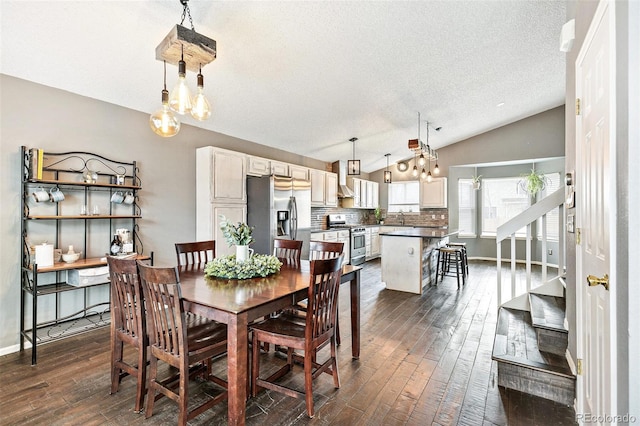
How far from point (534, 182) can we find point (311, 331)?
23.2 ft

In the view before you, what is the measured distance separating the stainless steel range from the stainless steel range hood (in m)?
0.55

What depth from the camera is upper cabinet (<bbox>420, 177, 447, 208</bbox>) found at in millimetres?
7789

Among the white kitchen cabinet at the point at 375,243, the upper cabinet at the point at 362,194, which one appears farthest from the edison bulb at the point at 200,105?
the white kitchen cabinet at the point at 375,243

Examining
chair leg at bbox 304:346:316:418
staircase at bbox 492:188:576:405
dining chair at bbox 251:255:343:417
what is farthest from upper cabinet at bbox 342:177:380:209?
chair leg at bbox 304:346:316:418

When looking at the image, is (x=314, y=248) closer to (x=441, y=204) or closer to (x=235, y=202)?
(x=235, y=202)

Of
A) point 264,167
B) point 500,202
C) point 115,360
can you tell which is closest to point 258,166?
point 264,167

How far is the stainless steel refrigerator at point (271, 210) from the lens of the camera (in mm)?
4639

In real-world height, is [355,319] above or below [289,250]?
below

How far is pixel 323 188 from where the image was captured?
675 centimetres

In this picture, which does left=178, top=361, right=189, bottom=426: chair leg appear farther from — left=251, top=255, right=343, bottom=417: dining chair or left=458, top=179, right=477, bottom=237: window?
left=458, top=179, right=477, bottom=237: window

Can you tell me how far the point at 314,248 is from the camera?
10.1ft

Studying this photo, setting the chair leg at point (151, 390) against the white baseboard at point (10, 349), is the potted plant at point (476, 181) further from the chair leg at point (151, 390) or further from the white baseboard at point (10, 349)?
the white baseboard at point (10, 349)

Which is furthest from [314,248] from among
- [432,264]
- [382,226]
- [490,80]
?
[382,226]

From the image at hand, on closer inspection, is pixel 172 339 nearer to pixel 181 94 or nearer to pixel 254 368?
pixel 254 368
